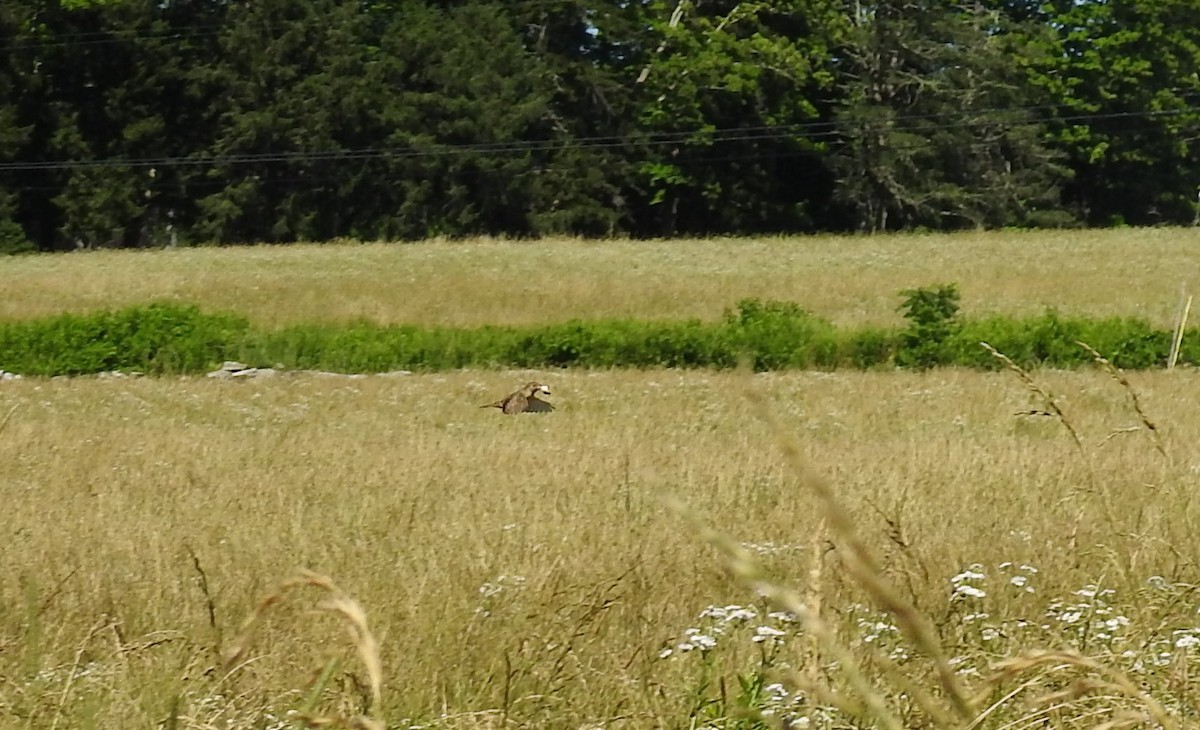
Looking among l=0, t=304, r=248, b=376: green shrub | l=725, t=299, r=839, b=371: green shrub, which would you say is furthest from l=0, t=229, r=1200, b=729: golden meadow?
l=0, t=304, r=248, b=376: green shrub

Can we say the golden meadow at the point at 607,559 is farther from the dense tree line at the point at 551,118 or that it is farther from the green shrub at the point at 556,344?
the dense tree line at the point at 551,118

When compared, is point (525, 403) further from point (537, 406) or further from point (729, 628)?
point (729, 628)

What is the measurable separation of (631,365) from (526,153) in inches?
1415

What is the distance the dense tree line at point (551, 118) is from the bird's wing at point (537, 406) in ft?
134

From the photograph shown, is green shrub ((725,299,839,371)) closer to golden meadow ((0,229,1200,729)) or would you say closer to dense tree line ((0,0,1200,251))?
golden meadow ((0,229,1200,729))

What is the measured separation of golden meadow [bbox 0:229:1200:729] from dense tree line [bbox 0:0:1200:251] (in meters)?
39.6

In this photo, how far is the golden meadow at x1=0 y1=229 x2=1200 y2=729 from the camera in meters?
3.26

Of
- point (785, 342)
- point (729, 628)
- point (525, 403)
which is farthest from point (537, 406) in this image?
point (729, 628)

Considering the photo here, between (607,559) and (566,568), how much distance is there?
0.32 metres

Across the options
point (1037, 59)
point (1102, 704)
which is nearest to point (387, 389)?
point (1102, 704)

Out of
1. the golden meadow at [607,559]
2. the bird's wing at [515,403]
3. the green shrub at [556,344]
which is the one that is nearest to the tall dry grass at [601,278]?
the green shrub at [556,344]

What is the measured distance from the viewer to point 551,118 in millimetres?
59531

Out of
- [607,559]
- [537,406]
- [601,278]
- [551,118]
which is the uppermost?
[607,559]

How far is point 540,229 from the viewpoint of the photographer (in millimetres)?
56188
